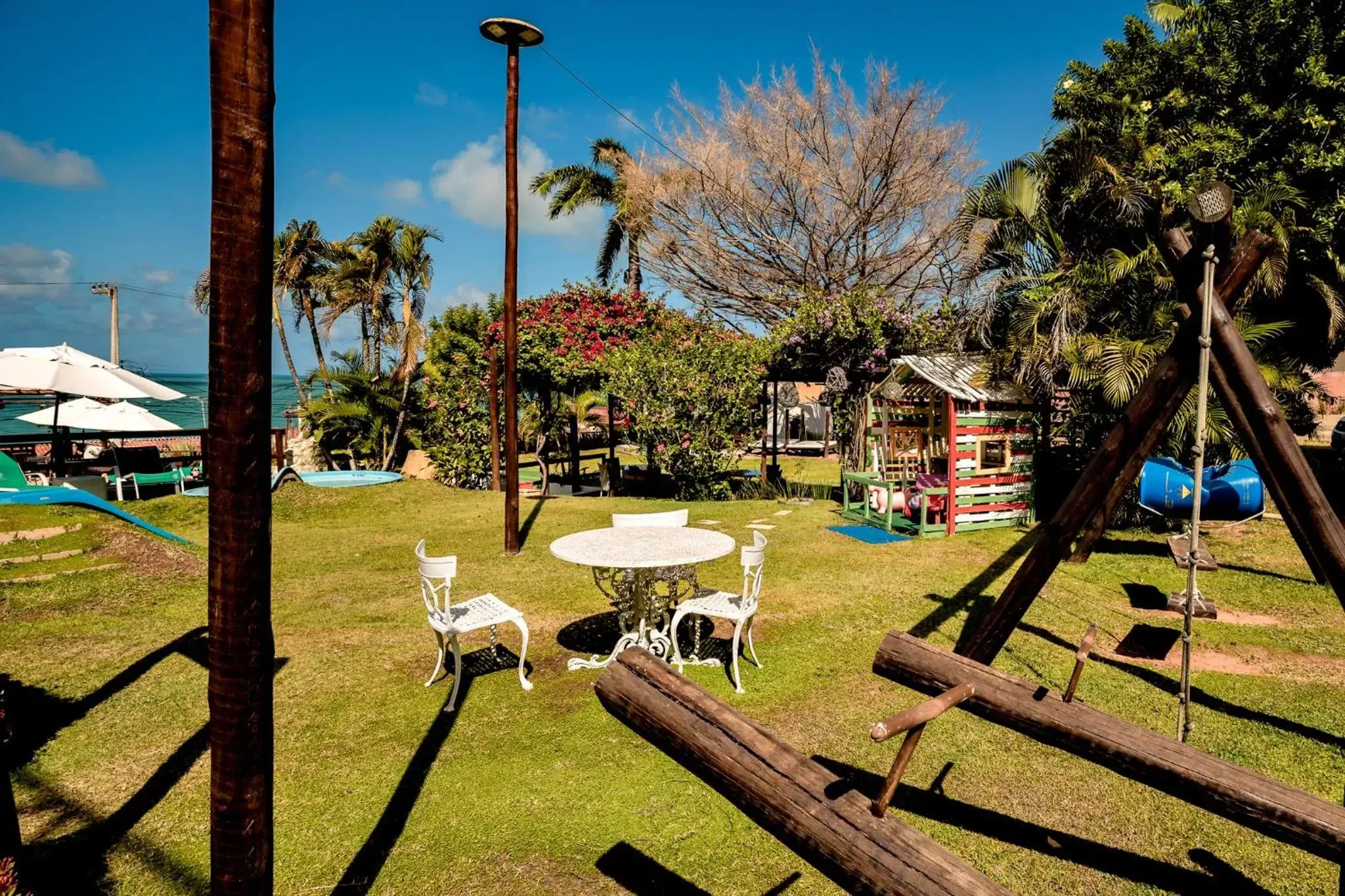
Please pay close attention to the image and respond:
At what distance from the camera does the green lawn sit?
3.71m

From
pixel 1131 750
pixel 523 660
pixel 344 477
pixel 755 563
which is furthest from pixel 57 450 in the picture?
pixel 1131 750

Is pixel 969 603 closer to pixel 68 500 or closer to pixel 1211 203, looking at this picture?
pixel 1211 203

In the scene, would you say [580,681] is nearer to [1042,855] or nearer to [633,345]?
[1042,855]

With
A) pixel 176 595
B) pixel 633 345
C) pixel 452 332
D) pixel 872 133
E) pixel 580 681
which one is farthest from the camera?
pixel 872 133

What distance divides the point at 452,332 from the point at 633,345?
4.48 meters

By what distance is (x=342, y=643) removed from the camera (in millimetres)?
7066

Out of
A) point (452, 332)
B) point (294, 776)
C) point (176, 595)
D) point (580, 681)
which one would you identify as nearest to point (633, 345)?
point (452, 332)

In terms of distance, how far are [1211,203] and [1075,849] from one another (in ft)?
11.5

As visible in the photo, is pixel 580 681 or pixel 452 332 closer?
pixel 580 681

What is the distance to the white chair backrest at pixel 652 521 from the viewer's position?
285 inches

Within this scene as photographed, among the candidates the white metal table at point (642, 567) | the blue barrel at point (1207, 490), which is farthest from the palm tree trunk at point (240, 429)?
the blue barrel at point (1207, 490)

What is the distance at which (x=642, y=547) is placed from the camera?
20.5 ft

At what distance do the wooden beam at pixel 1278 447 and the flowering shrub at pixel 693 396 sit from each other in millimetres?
11217

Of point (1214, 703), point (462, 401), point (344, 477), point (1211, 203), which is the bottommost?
point (1214, 703)
